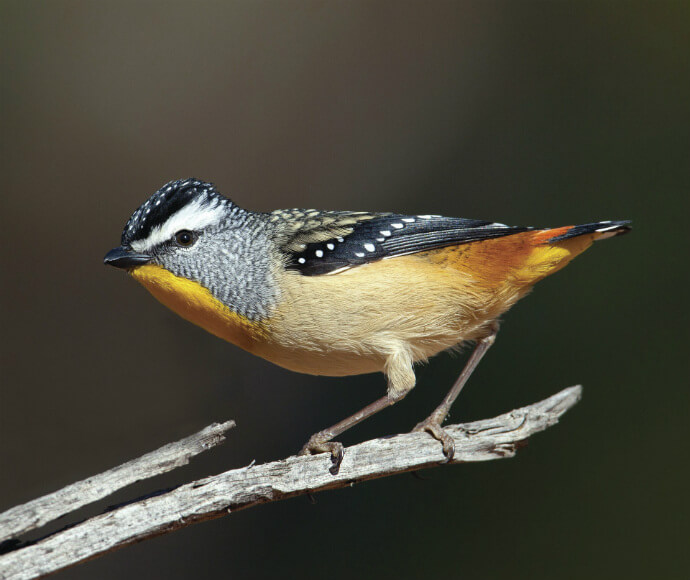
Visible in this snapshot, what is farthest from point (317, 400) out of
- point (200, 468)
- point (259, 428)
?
point (200, 468)

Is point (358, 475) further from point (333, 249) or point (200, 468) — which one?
point (200, 468)

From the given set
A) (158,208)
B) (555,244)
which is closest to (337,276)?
(158,208)

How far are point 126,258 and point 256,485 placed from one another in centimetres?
132

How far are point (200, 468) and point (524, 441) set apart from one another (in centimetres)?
376

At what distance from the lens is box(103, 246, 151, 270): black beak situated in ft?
11.3

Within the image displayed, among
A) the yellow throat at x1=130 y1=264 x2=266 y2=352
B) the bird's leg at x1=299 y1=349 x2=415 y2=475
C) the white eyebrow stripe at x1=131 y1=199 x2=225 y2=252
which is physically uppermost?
the white eyebrow stripe at x1=131 y1=199 x2=225 y2=252

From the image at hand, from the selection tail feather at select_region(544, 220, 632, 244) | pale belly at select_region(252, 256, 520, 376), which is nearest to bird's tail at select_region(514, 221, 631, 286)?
tail feather at select_region(544, 220, 632, 244)

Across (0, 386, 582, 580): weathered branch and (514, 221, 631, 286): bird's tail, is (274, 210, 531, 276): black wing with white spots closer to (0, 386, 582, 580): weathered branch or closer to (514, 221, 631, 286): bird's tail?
(514, 221, 631, 286): bird's tail

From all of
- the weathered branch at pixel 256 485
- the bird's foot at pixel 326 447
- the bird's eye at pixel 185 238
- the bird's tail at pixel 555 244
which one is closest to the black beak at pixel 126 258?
the bird's eye at pixel 185 238

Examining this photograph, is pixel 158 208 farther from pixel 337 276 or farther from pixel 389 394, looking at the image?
pixel 389 394

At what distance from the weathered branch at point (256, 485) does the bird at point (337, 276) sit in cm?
12

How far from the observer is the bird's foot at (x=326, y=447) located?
350 centimetres

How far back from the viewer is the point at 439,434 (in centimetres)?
380

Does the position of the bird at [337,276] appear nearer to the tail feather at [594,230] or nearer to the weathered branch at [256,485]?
the tail feather at [594,230]
